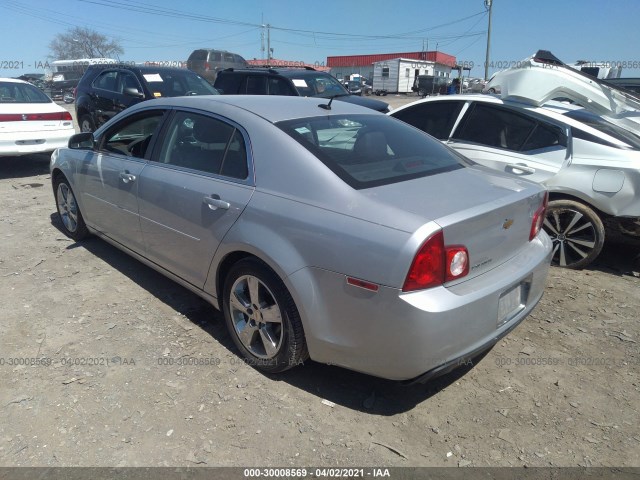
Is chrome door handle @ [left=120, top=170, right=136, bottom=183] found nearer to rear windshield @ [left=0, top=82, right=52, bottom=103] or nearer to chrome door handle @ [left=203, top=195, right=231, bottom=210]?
chrome door handle @ [left=203, top=195, right=231, bottom=210]

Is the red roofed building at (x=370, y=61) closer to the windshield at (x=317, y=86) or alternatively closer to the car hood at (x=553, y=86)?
the windshield at (x=317, y=86)

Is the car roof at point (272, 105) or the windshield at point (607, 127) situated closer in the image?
the car roof at point (272, 105)

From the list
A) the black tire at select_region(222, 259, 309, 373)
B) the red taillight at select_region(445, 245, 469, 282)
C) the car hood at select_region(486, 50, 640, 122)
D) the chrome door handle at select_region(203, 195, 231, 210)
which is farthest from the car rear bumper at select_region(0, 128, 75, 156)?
the red taillight at select_region(445, 245, 469, 282)

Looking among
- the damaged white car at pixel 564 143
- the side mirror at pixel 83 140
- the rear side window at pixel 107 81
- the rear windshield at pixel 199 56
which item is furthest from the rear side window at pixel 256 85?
the rear windshield at pixel 199 56

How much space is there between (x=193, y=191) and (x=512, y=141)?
3.19m

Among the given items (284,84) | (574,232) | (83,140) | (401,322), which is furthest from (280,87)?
(401,322)

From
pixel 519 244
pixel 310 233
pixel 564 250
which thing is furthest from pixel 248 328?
pixel 564 250

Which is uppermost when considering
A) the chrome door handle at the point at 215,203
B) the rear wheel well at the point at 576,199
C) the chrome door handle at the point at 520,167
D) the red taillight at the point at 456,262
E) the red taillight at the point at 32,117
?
the red taillight at the point at 32,117

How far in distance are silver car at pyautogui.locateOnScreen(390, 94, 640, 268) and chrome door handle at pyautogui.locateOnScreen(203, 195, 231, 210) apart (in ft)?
8.85

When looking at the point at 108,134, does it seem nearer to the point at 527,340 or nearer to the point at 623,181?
the point at 527,340

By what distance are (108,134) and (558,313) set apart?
4094 millimetres

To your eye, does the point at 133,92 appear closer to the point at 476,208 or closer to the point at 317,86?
the point at 317,86

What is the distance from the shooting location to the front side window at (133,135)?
3.75 metres

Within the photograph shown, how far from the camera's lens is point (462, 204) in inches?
95.9
